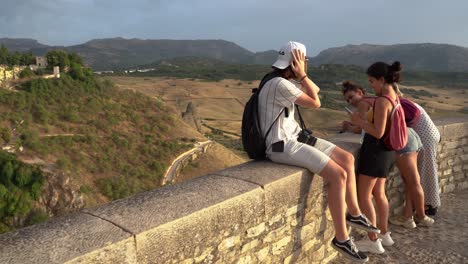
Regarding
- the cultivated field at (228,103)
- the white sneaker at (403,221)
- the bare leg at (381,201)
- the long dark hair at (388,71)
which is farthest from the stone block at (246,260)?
the cultivated field at (228,103)

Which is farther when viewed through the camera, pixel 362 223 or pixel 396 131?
pixel 396 131

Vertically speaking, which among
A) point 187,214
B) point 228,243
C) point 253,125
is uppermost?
point 253,125

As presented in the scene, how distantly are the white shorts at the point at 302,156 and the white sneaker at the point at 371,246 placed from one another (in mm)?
1110

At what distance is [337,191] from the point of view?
3436mm

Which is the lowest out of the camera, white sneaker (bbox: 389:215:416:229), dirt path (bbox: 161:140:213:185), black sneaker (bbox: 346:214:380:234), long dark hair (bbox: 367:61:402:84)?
dirt path (bbox: 161:140:213:185)

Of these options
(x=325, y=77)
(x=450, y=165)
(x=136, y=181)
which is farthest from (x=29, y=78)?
(x=325, y=77)

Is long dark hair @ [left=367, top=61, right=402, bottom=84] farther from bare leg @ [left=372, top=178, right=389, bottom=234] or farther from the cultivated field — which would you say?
the cultivated field

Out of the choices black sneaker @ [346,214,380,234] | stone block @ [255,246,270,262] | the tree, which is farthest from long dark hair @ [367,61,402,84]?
the tree

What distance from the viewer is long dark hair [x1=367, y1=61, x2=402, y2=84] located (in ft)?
12.5

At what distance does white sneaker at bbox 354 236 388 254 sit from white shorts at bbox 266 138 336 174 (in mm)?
1110

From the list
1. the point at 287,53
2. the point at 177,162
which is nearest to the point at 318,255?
the point at 287,53

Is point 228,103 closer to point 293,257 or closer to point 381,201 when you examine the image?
point 381,201

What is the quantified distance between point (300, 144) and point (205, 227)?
1222 mm

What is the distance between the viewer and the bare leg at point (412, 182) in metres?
4.61
